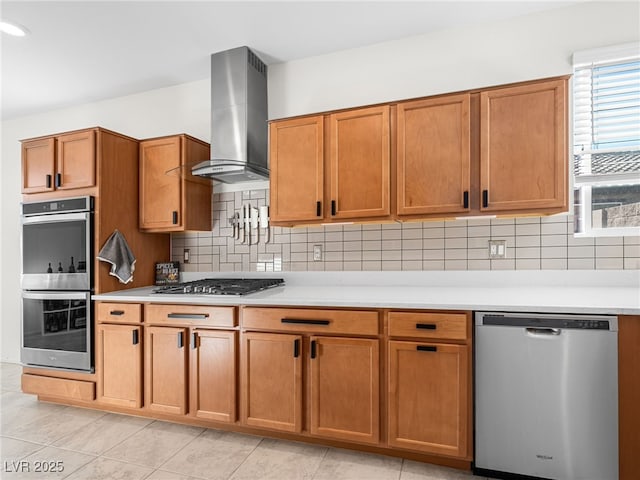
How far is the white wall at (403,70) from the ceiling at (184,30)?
89 millimetres

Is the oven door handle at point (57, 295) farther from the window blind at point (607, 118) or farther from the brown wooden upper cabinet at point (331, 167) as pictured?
the window blind at point (607, 118)

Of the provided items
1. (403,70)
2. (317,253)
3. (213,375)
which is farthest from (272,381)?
(403,70)

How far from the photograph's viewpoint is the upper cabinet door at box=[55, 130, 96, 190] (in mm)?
2656

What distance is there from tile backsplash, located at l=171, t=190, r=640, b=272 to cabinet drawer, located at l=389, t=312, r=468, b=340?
75 centimetres

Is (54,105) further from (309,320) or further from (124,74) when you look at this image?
(309,320)

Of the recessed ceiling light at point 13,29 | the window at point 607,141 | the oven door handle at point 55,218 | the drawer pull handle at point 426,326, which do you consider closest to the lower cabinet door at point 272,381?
the drawer pull handle at point 426,326

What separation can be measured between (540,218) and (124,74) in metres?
3.48

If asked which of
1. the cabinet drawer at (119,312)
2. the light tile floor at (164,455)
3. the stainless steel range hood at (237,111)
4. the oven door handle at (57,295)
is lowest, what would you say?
the light tile floor at (164,455)

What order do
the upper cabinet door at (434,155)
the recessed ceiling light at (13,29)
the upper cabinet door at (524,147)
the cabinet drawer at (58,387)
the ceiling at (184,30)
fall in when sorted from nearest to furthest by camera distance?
the upper cabinet door at (524,147)
the upper cabinet door at (434,155)
the ceiling at (184,30)
the recessed ceiling light at (13,29)
the cabinet drawer at (58,387)

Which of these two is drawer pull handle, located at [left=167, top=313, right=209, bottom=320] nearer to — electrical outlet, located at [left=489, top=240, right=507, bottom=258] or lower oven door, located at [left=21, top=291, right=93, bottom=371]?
lower oven door, located at [left=21, top=291, right=93, bottom=371]

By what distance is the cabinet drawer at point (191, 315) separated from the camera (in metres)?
2.23

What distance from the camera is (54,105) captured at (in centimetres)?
373

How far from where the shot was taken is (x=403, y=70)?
2639 mm

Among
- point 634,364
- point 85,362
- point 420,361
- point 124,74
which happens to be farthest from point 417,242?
point 124,74
